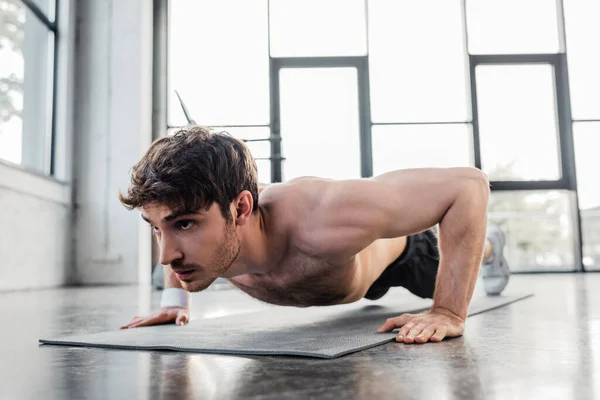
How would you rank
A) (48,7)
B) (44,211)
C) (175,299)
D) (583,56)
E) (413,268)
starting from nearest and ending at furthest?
(175,299) < (413,268) < (44,211) < (48,7) < (583,56)

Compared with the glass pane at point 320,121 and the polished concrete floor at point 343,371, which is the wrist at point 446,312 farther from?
the glass pane at point 320,121

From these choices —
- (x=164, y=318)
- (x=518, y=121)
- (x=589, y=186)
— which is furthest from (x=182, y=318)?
(x=589, y=186)

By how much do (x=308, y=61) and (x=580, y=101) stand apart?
8.71 feet

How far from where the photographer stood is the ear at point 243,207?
4.20 ft

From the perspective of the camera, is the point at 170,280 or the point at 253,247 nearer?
the point at 253,247

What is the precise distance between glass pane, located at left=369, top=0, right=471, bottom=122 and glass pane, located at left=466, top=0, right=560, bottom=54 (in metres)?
0.17

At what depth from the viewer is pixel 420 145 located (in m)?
5.76

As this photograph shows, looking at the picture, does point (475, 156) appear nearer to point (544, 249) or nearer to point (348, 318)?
point (544, 249)

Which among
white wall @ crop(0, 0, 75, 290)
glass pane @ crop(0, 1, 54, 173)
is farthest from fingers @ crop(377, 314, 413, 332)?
glass pane @ crop(0, 1, 54, 173)

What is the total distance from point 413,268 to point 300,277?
741mm

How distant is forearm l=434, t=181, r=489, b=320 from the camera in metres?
1.34

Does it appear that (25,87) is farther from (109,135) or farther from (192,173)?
(192,173)

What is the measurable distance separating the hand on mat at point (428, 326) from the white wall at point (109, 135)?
13.3 ft

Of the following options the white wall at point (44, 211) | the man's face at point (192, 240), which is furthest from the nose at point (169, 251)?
the white wall at point (44, 211)
